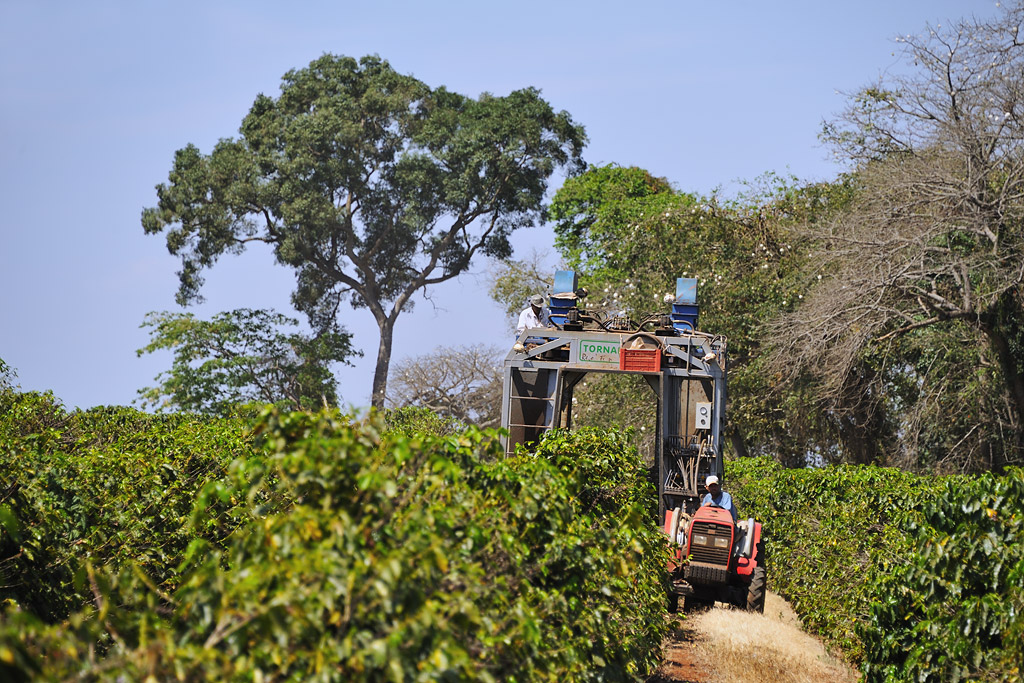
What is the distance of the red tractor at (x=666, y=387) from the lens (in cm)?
1206

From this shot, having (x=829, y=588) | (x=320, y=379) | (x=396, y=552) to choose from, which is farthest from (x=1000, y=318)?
(x=320, y=379)

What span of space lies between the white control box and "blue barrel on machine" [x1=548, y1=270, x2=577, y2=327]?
1865mm

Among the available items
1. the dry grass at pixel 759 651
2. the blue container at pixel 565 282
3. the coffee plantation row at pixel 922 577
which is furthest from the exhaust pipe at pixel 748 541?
the blue container at pixel 565 282

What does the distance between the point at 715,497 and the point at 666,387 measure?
139 cm

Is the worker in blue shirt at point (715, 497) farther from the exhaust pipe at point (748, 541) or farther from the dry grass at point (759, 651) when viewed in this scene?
the dry grass at point (759, 651)

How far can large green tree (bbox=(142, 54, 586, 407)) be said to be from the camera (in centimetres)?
4103

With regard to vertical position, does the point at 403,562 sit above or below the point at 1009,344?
below

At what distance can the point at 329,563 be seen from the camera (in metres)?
3.25

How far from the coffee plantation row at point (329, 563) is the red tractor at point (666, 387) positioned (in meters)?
3.41

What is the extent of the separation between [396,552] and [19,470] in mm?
4300

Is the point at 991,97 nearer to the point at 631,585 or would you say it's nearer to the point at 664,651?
the point at 664,651

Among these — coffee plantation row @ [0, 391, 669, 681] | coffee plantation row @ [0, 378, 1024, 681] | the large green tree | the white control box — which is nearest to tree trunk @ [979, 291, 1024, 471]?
coffee plantation row @ [0, 378, 1024, 681]

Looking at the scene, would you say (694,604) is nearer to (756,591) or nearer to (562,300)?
(756,591)

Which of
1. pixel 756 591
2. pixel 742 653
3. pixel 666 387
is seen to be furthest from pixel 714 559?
pixel 666 387
